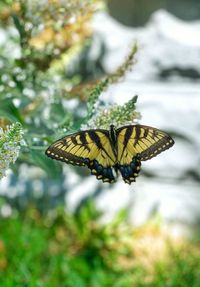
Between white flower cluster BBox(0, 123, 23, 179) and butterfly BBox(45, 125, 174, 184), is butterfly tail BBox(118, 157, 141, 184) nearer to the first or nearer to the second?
butterfly BBox(45, 125, 174, 184)

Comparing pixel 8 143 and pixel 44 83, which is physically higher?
pixel 44 83

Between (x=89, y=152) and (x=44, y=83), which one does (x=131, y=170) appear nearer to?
(x=89, y=152)

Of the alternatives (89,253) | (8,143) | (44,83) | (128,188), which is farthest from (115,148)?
(128,188)

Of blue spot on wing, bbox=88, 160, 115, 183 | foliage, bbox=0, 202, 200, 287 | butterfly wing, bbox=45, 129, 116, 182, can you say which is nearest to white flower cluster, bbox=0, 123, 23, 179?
butterfly wing, bbox=45, 129, 116, 182

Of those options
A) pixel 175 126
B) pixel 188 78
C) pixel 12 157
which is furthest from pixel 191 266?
pixel 12 157

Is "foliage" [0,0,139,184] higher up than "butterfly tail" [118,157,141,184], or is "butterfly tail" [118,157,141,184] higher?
Answer: "foliage" [0,0,139,184]
